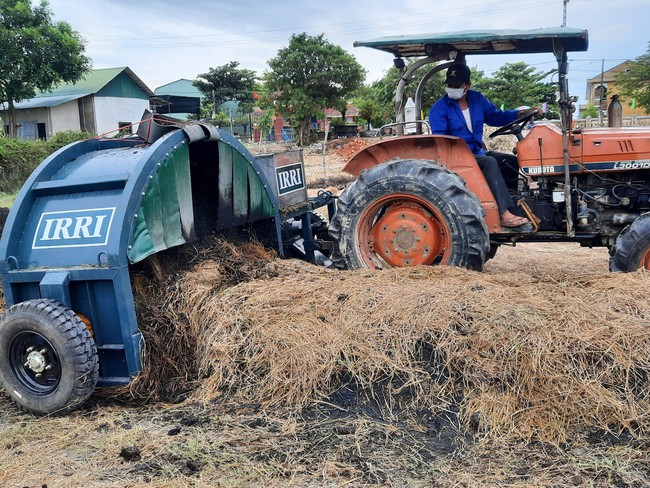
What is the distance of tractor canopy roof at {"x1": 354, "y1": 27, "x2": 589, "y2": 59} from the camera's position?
498 cm

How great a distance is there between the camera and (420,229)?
4.97 meters

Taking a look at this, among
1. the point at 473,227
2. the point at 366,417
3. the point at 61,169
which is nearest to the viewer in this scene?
the point at 366,417

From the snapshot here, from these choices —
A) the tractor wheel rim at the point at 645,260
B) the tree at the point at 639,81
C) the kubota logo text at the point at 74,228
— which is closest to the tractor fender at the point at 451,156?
the tractor wheel rim at the point at 645,260

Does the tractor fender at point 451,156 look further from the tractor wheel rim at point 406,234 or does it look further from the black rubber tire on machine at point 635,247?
the black rubber tire on machine at point 635,247

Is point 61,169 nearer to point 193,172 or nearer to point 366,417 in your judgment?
point 193,172

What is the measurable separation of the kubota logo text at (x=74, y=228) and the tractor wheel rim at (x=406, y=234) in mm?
2208

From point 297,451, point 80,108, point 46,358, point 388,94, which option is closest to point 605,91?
point 297,451

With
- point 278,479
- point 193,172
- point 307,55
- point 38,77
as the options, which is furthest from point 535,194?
point 307,55

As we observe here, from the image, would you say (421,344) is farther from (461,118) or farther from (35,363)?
(461,118)

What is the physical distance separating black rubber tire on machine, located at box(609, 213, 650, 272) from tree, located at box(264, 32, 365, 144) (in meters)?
33.2

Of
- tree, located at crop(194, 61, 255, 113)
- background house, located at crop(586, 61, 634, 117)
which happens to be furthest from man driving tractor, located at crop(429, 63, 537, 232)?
tree, located at crop(194, 61, 255, 113)

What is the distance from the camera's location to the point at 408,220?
4.99 m

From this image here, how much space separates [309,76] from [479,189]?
110ft

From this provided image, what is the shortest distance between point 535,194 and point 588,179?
18.4 inches
